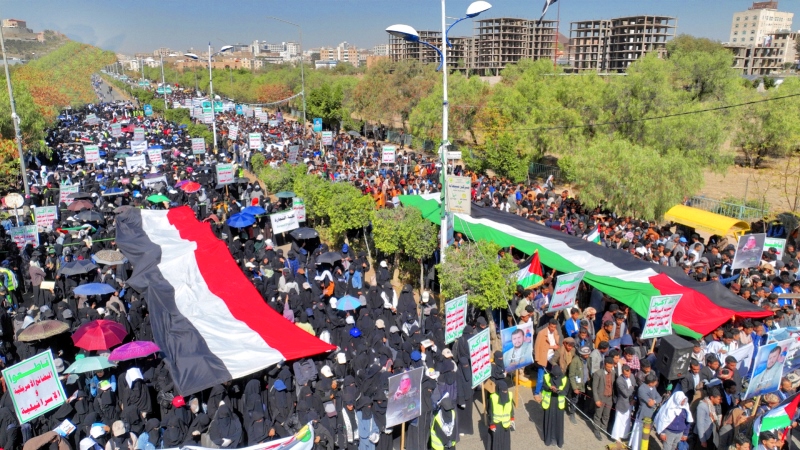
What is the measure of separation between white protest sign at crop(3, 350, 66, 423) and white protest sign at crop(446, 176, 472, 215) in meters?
6.94

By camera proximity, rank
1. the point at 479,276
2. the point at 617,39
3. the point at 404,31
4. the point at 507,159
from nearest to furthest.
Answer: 1. the point at 479,276
2. the point at 404,31
3. the point at 507,159
4. the point at 617,39

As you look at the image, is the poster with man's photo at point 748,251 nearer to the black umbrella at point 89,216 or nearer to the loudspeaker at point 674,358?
the loudspeaker at point 674,358

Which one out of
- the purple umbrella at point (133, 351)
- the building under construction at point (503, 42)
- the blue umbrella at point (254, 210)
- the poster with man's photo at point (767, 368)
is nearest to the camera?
the poster with man's photo at point (767, 368)

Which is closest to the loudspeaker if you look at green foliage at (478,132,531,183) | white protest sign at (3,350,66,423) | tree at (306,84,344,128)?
white protest sign at (3,350,66,423)

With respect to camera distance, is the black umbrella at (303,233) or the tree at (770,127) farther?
the tree at (770,127)

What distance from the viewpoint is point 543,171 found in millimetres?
28547

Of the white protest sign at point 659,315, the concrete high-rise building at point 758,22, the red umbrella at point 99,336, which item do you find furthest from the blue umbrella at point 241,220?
the concrete high-rise building at point 758,22

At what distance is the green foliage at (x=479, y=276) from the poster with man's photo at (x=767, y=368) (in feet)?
12.6

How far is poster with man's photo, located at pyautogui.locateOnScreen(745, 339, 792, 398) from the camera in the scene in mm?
7621

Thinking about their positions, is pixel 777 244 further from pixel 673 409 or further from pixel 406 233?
pixel 406 233

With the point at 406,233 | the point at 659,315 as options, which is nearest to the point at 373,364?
the point at 659,315

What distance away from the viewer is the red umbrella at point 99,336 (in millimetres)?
8711

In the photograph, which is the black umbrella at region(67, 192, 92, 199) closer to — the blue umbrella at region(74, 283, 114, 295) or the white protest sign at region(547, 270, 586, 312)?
the blue umbrella at region(74, 283, 114, 295)

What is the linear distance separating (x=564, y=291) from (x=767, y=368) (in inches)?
121
